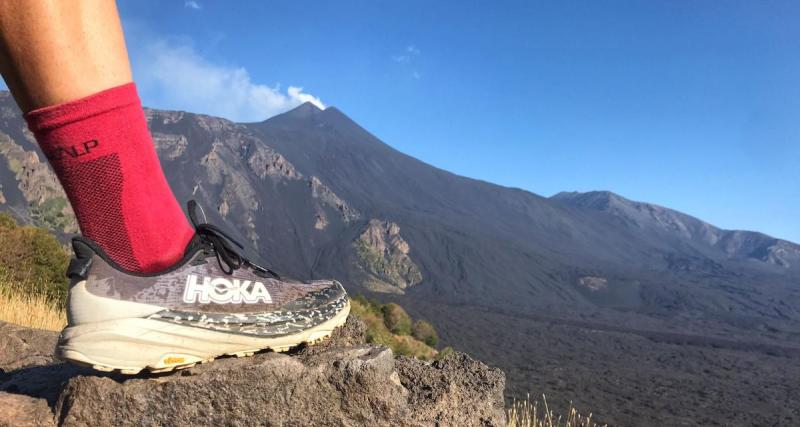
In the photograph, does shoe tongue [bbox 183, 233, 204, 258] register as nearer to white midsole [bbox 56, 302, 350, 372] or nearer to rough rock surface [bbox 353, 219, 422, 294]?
white midsole [bbox 56, 302, 350, 372]

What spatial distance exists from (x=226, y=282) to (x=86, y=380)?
375 mm

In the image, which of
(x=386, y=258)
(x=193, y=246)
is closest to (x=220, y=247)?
(x=193, y=246)

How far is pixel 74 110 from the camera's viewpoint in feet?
3.51

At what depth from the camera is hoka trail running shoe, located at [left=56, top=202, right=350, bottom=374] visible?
1161 millimetres

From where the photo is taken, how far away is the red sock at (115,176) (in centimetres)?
109

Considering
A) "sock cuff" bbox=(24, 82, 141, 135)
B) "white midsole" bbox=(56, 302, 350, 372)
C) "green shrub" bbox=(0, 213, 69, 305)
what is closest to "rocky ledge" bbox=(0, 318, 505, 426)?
"white midsole" bbox=(56, 302, 350, 372)

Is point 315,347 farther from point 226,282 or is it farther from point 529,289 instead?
point 529,289

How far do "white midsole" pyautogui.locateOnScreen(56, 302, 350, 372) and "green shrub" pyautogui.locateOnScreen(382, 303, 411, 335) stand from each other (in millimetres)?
18993

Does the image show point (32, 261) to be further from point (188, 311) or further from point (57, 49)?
point (57, 49)

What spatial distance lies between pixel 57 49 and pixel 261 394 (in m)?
0.86

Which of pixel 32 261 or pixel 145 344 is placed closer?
pixel 145 344

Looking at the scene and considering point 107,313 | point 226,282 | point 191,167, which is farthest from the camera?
point 191,167

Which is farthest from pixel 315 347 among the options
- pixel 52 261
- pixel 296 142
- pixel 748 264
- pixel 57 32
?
pixel 748 264

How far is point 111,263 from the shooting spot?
1.21m
